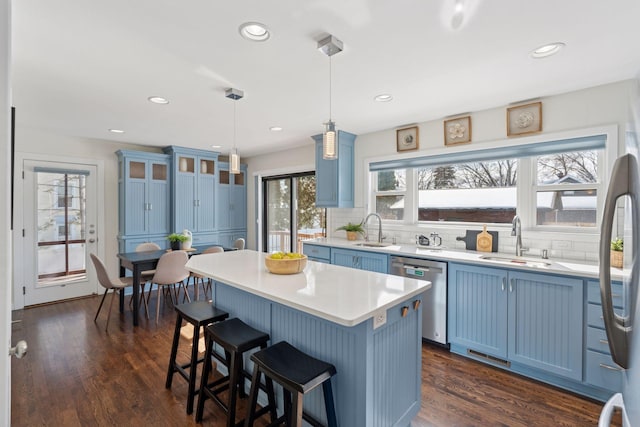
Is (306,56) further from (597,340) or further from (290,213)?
(290,213)

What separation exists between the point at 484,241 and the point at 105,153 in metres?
5.45

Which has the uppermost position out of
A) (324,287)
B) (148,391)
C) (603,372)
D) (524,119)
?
(524,119)

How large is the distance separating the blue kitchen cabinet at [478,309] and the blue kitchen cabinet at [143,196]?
14.8ft

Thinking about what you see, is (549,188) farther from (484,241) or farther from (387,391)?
(387,391)

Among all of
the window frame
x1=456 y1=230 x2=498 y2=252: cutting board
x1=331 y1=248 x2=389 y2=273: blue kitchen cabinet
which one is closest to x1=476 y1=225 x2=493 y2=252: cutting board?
x1=456 y1=230 x2=498 y2=252: cutting board

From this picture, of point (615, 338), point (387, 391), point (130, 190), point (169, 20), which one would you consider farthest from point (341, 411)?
point (130, 190)

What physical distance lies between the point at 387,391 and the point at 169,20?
2.38 metres

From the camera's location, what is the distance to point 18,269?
4.06 meters

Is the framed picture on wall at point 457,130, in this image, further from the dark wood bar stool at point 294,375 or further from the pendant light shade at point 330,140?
the dark wood bar stool at point 294,375

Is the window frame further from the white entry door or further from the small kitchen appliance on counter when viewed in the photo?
the white entry door

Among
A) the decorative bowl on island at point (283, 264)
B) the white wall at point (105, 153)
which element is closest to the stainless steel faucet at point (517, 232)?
the decorative bowl on island at point (283, 264)

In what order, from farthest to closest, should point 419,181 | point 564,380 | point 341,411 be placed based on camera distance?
1. point 419,181
2. point 564,380
3. point 341,411

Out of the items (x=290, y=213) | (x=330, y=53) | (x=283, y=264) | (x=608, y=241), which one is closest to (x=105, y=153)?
(x=290, y=213)

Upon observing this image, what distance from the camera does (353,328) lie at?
61.3 inches
